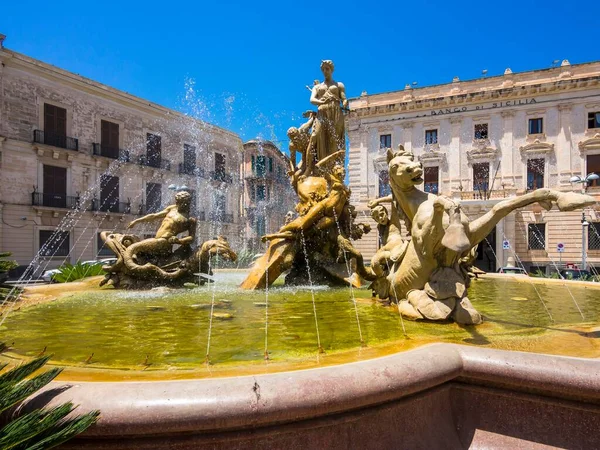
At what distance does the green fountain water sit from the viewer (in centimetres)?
269

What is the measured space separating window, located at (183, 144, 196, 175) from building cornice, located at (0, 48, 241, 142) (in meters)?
2.08

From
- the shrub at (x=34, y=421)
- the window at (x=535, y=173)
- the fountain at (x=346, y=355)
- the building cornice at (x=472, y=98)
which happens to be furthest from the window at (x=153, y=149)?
the shrub at (x=34, y=421)

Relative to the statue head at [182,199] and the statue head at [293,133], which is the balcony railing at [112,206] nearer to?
the statue head at [182,199]

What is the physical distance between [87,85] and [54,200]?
7214 millimetres

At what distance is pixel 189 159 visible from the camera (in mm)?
30953

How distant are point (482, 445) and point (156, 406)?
70.7 inches

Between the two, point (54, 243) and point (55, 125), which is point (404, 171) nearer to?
point (54, 243)

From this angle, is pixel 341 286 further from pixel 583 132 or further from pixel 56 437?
pixel 583 132

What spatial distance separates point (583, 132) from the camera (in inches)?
1061

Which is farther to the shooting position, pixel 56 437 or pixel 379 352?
pixel 379 352

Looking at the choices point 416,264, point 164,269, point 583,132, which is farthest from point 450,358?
point 583,132

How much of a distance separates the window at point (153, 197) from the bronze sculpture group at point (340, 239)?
845 inches

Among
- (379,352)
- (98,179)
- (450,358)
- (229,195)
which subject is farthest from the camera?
(229,195)

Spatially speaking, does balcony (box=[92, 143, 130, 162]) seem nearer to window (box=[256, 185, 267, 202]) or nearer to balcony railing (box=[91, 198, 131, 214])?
balcony railing (box=[91, 198, 131, 214])
